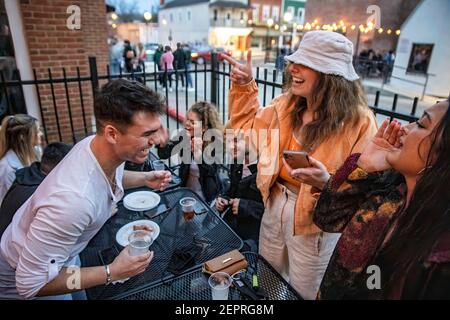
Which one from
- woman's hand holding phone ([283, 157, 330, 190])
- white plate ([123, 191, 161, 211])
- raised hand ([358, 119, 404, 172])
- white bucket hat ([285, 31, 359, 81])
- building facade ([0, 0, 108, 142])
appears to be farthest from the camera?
building facade ([0, 0, 108, 142])

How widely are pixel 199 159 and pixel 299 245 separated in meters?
1.40

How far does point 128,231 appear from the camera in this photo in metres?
1.70

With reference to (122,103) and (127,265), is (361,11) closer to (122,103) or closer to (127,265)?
(122,103)

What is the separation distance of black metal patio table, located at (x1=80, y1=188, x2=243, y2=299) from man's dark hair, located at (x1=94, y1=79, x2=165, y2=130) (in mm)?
741

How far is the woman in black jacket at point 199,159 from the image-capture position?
9.12 ft

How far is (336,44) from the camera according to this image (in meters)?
1.47

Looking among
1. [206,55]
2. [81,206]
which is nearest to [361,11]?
[81,206]

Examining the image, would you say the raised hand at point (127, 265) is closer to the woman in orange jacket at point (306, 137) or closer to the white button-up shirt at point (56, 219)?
the white button-up shirt at point (56, 219)

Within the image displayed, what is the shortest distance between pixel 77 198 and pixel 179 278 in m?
0.61

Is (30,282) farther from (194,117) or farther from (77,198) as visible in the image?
(194,117)

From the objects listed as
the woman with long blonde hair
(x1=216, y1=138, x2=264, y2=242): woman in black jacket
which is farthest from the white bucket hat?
the woman with long blonde hair

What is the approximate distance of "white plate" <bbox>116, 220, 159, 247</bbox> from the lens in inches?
64.0

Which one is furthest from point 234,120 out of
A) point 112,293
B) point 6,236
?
point 6,236

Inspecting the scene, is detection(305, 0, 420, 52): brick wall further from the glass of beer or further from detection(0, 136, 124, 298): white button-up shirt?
detection(0, 136, 124, 298): white button-up shirt
